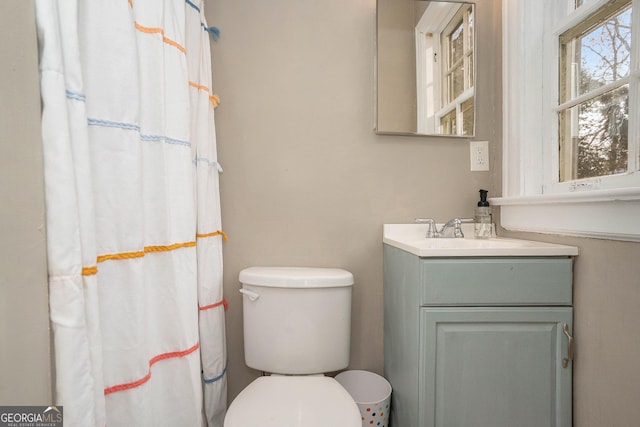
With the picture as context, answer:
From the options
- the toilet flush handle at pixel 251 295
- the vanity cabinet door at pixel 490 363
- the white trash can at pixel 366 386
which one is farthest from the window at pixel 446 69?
the white trash can at pixel 366 386

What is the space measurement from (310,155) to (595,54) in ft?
3.43

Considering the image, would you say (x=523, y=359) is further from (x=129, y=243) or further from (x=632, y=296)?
(x=129, y=243)

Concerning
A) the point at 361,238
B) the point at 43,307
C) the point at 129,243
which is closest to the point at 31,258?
the point at 43,307

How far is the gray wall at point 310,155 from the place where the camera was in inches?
52.1

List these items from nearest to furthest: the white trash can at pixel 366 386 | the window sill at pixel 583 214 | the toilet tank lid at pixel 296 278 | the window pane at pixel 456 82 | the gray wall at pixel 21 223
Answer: the gray wall at pixel 21 223, the window sill at pixel 583 214, the toilet tank lid at pixel 296 278, the white trash can at pixel 366 386, the window pane at pixel 456 82

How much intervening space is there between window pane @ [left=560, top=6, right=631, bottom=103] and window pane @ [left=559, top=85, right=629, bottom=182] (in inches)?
2.4

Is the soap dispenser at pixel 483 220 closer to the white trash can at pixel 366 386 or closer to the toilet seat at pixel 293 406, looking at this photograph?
the white trash can at pixel 366 386

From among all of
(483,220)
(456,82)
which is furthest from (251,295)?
(456,82)

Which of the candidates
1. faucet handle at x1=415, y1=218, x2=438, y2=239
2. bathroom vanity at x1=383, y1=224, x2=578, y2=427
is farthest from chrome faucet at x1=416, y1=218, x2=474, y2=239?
bathroom vanity at x1=383, y1=224, x2=578, y2=427

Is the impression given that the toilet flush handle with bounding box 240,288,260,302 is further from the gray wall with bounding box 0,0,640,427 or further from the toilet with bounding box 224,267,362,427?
the gray wall with bounding box 0,0,640,427

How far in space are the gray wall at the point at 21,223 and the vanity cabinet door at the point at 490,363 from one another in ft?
3.07

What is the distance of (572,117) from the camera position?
111cm

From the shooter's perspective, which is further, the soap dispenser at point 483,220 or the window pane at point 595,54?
the soap dispenser at point 483,220

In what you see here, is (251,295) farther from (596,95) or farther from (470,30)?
(470,30)
